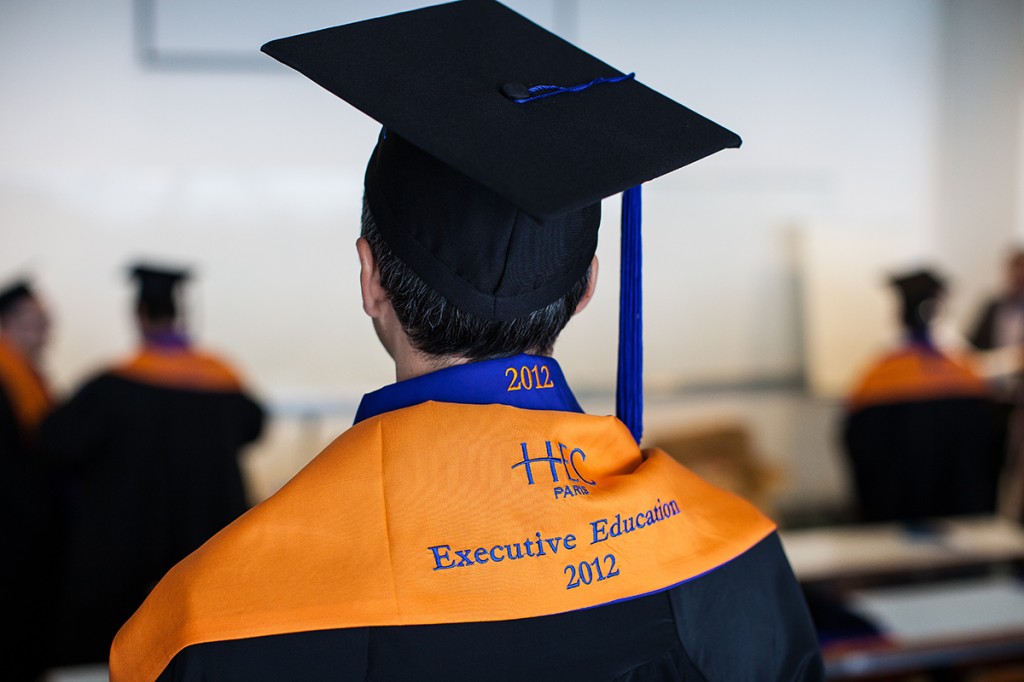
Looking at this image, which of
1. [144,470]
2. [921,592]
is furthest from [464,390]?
[144,470]

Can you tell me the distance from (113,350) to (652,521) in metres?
4.48

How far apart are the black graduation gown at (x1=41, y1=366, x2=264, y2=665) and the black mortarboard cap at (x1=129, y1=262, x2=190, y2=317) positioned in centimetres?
27

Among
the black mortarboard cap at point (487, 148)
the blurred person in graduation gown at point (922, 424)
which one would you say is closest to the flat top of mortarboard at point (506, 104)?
the black mortarboard cap at point (487, 148)

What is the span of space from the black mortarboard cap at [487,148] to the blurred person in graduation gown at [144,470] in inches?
98.7

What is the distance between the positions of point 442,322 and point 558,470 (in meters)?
0.18

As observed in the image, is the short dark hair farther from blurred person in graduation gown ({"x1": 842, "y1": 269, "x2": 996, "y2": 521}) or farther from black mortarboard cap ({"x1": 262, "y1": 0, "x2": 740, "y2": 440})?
blurred person in graduation gown ({"x1": 842, "y1": 269, "x2": 996, "y2": 521})

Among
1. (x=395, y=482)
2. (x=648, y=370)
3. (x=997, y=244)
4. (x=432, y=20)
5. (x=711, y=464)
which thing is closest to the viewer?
(x=395, y=482)

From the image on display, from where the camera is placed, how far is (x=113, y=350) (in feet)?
16.1

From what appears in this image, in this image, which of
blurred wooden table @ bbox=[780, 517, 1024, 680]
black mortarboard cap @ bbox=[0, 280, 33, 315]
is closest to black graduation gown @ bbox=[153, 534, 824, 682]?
blurred wooden table @ bbox=[780, 517, 1024, 680]

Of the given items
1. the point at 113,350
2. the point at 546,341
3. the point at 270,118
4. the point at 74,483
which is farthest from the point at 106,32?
the point at 546,341

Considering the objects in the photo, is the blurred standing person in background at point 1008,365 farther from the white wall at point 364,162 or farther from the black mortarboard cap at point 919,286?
the black mortarboard cap at point 919,286

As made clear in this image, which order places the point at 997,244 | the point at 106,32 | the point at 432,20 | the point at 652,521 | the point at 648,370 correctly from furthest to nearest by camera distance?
the point at 997,244, the point at 648,370, the point at 106,32, the point at 432,20, the point at 652,521

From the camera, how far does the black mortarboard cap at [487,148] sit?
36.5 inches

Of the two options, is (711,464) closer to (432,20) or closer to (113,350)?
(113,350)
